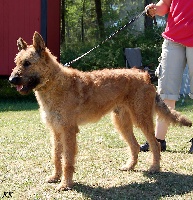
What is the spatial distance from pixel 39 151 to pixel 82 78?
1950mm

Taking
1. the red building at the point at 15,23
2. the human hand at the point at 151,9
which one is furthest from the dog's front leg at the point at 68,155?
the red building at the point at 15,23

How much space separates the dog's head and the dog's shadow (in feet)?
4.04

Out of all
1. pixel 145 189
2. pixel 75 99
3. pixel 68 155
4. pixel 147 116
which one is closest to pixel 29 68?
pixel 75 99

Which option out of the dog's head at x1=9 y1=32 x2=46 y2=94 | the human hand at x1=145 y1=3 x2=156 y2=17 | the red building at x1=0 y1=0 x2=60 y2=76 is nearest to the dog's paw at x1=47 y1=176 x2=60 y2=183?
the dog's head at x1=9 y1=32 x2=46 y2=94

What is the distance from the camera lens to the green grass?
14.7 ft

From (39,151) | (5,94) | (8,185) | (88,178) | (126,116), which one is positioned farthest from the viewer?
(5,94)

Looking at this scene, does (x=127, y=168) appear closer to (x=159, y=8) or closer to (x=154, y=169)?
(x=154, y=169)

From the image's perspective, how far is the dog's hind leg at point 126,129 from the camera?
5484mm

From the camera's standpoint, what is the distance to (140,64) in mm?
14969

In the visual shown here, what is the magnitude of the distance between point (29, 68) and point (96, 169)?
5.56 feet

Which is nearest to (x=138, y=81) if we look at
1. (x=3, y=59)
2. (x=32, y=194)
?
(x=32, y=194)

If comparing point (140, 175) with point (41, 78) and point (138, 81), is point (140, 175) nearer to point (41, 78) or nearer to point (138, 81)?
point (138, 81)

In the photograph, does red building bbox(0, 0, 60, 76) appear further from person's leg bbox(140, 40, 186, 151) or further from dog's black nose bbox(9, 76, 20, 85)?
dog's black nose bbox(9, 76, 20, 85)

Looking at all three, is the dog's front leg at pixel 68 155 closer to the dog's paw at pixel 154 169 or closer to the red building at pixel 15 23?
the dog's paw at pixel 154 169
